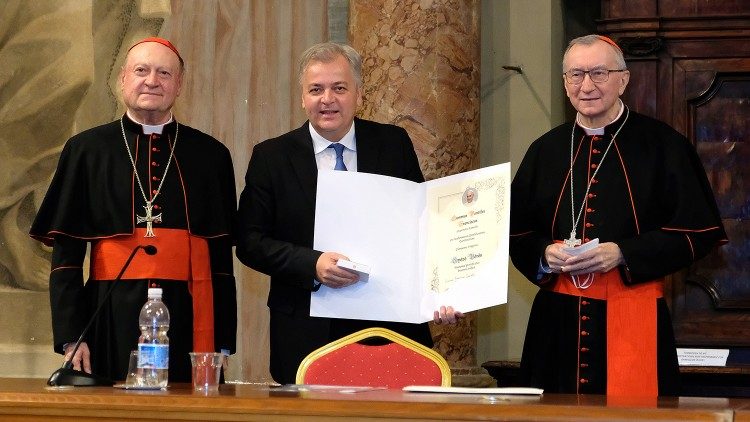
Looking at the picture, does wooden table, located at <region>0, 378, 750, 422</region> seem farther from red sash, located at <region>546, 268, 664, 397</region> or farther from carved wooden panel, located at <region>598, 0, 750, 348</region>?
carved wooden panel, located at <region>598, 0, 750, 348</region>

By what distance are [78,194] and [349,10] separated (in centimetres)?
204

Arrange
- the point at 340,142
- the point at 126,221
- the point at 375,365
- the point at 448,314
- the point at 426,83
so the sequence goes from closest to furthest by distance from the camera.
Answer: the point at 375,365 < the point at 448,314 < the point at 126,221 < the point at 340,142 < the point at 426,83

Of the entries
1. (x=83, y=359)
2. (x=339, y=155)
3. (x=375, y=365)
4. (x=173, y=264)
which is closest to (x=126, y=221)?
(x=173, y=264)

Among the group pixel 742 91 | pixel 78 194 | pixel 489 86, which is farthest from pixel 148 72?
pixel 742 91

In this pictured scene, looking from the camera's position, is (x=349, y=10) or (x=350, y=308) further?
(x=349, y=10)

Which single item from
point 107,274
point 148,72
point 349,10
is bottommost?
point 107,274

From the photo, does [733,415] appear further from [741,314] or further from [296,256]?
[741,314]

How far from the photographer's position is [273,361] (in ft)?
14.6

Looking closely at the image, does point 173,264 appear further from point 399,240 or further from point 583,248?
point 583,248

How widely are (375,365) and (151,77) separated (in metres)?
1.38

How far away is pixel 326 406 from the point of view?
9.12ft

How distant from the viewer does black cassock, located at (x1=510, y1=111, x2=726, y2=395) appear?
14.3 feet

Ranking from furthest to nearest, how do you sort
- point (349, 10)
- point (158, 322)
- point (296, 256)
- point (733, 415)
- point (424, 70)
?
point (349, 10) < point (424, 70) < point (296, 256) < point (158, 322) < point (733, 415)

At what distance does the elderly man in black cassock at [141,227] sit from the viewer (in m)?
4.35
